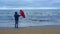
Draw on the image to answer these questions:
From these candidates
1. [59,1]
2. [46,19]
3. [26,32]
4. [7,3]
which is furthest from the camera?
[7,3]

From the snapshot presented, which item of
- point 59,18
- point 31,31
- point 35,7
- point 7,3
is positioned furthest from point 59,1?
point 31,31

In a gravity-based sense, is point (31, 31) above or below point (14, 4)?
below

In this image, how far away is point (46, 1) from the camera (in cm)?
752

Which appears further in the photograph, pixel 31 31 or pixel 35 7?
pixel 35 7

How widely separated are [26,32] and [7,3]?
3634 mm

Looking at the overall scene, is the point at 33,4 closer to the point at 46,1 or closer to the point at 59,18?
the point at 46,1

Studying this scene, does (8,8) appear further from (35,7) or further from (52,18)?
(52,18)

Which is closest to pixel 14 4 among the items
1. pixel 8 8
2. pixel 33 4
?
pixel 8 8

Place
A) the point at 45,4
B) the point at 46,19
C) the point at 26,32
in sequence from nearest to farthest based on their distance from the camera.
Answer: the point at 26,32
the point at 46,19
the point at 45,4

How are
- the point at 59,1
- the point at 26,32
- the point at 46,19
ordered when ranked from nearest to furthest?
the point at 26,32 → the point at 46,19 → the point at 59,1

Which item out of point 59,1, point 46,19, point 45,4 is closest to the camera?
point 46,19

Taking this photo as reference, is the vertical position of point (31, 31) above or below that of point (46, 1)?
below

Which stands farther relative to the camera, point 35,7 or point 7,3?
point 35,7

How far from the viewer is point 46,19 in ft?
→ 20.7
